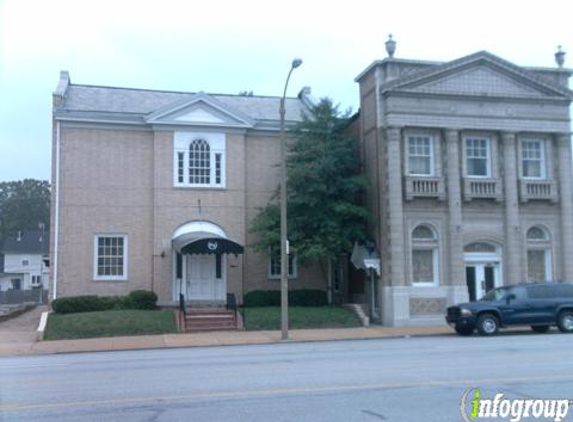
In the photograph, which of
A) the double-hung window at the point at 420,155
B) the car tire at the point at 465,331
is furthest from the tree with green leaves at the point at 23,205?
the car tire at the point at 465,331

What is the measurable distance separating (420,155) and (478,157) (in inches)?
101

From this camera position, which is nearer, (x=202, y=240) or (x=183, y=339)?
(x=183, y=339)

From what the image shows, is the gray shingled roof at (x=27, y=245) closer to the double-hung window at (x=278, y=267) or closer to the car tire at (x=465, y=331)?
the double-hung window at (x=278, y=267)

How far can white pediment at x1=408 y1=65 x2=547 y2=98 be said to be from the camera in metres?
27.8

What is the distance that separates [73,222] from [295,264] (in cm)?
932

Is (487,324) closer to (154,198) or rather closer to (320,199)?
(320,199)

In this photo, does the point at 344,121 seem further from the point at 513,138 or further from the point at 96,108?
the point at 96,108

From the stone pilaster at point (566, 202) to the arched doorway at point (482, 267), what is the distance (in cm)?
281

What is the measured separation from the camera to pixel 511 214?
28125 mm

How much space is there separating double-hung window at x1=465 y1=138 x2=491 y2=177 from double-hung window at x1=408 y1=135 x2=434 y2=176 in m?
1.64

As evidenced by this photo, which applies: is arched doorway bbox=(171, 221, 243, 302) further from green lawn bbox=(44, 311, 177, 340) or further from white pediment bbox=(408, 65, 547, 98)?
white pediment bbox=(408, 65, 547, 98)

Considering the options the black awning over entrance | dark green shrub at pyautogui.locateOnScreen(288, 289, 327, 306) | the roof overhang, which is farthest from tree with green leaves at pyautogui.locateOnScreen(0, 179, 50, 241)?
the black awning over entrance

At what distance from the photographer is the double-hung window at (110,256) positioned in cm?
2844

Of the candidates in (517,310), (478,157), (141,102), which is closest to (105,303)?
(141,102)
